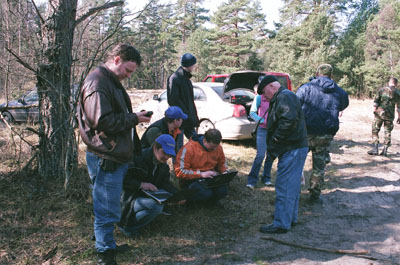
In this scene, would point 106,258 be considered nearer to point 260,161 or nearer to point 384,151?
point 260,161

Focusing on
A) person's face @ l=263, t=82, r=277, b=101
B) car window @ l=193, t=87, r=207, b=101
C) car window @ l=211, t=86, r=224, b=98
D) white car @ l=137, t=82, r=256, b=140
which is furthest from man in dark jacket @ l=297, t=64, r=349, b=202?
car window @ l=193, t=87, r=207, b=101

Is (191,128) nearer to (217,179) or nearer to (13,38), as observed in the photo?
(217,179)

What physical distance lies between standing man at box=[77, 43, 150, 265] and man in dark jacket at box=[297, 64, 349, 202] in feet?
8.95

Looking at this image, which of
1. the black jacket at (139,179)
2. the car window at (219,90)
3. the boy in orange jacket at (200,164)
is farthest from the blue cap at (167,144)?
the car window at (219,90)

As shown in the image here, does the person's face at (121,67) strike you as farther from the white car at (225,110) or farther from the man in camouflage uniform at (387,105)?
the man in camouflage uniform at (387,105)

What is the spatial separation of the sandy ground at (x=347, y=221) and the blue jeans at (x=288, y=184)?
22cm

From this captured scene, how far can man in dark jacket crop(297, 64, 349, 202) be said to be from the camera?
172 inches

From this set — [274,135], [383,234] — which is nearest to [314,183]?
[383,234]

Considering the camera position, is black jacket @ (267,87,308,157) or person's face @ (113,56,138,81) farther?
black jacket @ (267,87,308,157)

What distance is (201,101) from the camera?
7.79 meters

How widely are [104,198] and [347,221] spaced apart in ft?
10.3

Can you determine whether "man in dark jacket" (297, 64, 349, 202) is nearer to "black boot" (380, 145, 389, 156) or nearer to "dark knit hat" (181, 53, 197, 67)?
"dark knit hat" (181, 53, 197, 67)

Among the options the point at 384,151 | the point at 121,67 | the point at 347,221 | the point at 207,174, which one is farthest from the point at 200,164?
the point at 384,151

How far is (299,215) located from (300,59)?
24778 mm
